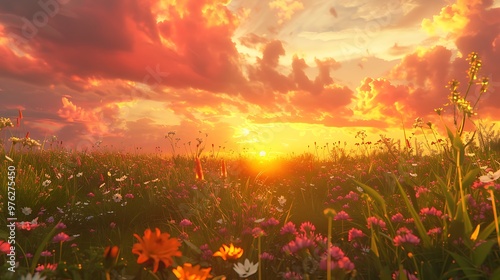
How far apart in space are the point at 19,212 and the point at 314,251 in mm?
4791

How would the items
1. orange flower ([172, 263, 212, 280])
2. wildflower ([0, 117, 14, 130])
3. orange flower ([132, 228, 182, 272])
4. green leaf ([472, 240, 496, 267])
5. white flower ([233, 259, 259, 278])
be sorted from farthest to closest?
wildflower ([0, 117, 14, 130]) < green leaf ([472, 240, 496, 267]) < white flower ([233, 259, 259, 278]) < orange flower ([172, 263, 212, 280]) < orange flower ([132, 228, 182, 272])

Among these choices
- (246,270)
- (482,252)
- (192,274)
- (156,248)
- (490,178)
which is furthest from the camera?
(490,178)

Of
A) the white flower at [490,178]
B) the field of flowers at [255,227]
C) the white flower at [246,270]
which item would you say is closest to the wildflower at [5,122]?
the field of flowers at [255,227]

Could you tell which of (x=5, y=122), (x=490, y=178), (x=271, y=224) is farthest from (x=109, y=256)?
(x=5, y=122)

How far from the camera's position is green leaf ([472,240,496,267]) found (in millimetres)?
2508

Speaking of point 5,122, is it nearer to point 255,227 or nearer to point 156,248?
point 255,227

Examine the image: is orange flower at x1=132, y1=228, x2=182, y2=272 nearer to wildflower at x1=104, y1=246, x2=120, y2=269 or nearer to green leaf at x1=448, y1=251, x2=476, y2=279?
wildflower at x1=104, y1=246, x2=120, y2=269

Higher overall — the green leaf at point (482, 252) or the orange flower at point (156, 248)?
the orange flower at point (156, 248)

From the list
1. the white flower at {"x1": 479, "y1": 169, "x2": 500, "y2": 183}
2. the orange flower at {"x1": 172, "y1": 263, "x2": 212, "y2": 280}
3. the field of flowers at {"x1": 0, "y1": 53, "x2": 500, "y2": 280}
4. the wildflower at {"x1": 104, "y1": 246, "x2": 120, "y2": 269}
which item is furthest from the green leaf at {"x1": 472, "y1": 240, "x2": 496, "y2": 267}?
the wildflower at {"x1": 104, "y1": 246, "x2": 120, "y2": 269}

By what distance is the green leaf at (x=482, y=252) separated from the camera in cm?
251

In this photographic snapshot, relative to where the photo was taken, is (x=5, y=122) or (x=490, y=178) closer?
(x=490, y=178)

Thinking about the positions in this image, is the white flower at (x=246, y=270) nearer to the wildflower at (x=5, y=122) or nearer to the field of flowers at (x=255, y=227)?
the field of flowers at (x=255, y=227)

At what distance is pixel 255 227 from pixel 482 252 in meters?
1.92

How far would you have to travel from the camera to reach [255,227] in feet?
12.8
